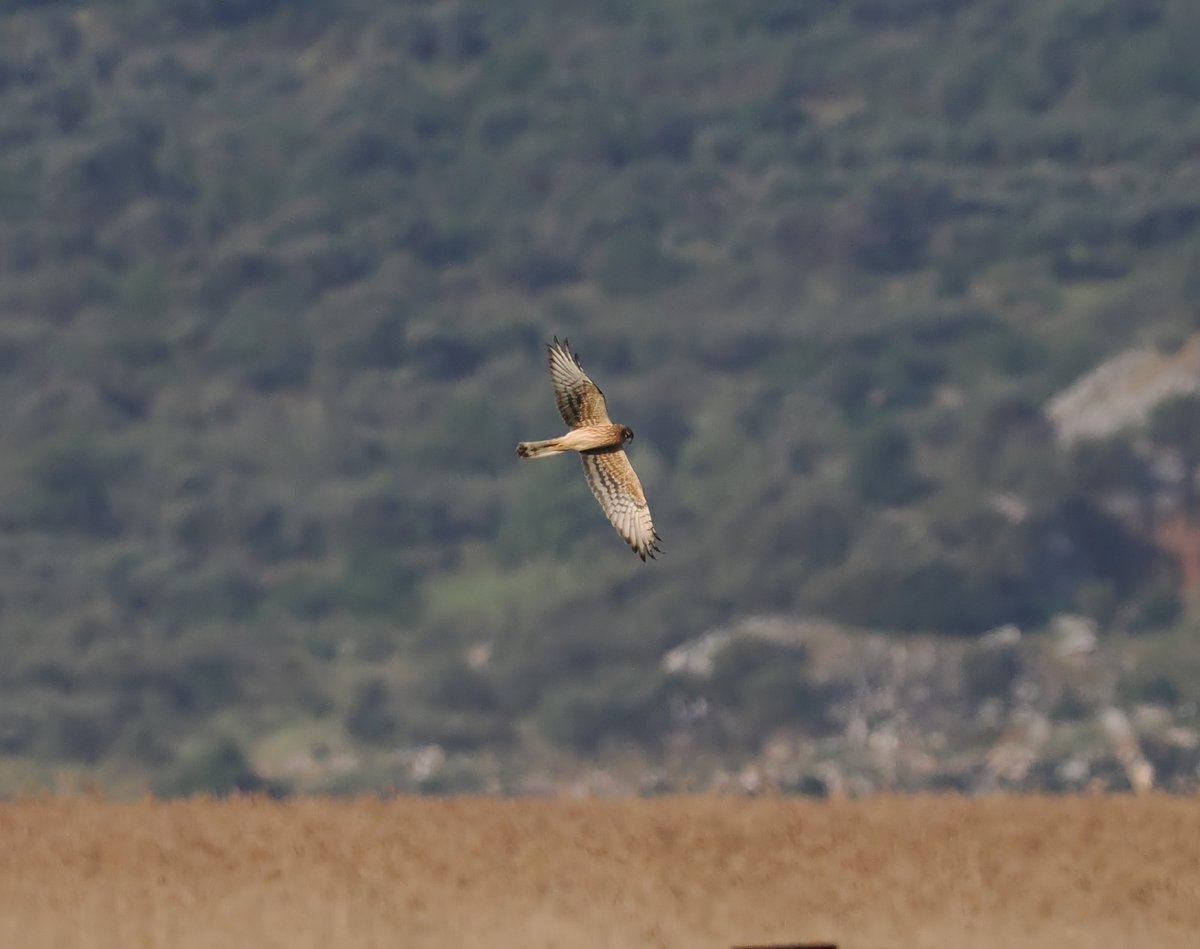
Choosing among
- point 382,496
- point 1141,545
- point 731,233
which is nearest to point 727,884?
point 1141,545

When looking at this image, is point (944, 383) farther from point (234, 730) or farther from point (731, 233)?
point (234, 730)

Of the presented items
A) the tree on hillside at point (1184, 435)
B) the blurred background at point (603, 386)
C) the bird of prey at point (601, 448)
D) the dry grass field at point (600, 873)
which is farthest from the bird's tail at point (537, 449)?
the tree on hillside at point (1184, 435)

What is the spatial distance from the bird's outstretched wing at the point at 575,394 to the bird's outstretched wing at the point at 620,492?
21cm

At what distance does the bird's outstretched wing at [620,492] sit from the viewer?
14.5 meters

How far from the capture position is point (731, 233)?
512ft

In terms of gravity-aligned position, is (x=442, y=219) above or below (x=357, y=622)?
above

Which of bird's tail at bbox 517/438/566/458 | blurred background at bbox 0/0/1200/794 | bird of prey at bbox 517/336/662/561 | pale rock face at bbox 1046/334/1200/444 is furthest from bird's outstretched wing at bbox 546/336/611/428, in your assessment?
pale rock face at bbox 1046/334/1200/444

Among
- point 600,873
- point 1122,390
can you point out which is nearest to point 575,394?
point 600,873

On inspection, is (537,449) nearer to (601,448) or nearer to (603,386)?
(601,448)

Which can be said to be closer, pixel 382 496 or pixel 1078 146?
pixel 382 496

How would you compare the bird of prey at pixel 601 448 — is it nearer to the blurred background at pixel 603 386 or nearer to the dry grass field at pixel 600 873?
the dry grass field at pixel 600 873

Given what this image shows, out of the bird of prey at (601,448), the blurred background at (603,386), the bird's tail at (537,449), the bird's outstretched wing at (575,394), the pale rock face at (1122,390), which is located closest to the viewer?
the bird's tail at (537,449)

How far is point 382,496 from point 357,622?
1323cm

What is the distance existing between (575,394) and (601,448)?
0.43 metres
